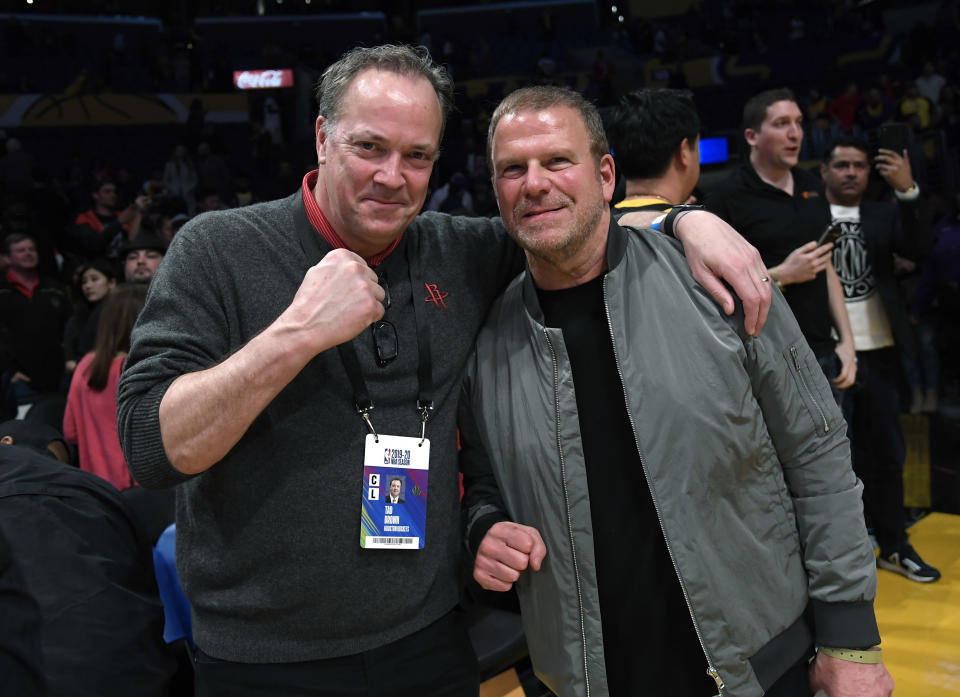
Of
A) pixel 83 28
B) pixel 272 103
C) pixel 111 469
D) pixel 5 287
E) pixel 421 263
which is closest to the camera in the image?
pixel 421 263

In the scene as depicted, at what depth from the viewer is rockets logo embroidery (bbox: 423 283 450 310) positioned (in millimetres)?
1620

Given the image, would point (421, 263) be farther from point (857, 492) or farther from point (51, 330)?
point (51, 330)

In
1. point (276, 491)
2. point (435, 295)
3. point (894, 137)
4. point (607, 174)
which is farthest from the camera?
point (894, 137)

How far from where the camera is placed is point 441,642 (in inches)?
61.4

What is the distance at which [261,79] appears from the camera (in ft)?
61.2

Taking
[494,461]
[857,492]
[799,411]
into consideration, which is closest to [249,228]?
[494,461]

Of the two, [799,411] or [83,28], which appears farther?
[83,28]

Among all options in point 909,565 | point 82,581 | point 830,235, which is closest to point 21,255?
point 82,581

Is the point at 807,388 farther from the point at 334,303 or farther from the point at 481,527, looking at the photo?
the point at 334,303

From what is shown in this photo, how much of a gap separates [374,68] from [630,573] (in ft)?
3.63

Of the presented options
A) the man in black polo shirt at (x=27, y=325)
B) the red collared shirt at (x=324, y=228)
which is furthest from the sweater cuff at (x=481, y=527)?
the man in black polo shirt at (x=27, y=325)

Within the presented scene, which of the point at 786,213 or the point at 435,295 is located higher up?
the point at 786,213

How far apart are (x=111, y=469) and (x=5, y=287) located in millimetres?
3019

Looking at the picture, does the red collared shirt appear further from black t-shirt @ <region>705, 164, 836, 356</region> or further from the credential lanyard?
black t-shirt @ <region>705, 164, 836, 356</region>
